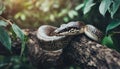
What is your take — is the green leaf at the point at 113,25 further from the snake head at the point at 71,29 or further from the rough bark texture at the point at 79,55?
the snake head at the point at 71,29

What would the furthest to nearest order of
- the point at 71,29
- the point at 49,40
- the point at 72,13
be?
the point at 72,13 → the point at 49,40 → the point at 71,29

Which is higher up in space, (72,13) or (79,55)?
(72,13)

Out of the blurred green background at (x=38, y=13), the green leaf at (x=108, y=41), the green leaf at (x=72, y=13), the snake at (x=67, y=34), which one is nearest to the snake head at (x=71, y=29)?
the snake at (x=67, y=34)

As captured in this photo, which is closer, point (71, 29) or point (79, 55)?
point (79, 55)

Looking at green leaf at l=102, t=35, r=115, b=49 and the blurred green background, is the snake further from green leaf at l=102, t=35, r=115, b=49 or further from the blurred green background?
the blurred green background

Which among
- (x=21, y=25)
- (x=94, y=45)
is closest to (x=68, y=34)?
(x=94, y=45)

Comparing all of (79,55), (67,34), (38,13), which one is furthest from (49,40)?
(38,13)

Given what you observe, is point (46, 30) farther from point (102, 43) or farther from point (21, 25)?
point (21, 25)

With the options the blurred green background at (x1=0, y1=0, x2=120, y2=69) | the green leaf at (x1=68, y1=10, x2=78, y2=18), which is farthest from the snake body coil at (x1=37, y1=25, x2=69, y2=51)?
the green leaf at (x1=68, y1=10, x2=78, y2=18)

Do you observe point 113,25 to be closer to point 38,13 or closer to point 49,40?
point 49,40
